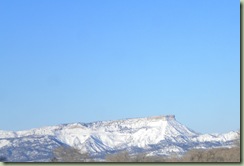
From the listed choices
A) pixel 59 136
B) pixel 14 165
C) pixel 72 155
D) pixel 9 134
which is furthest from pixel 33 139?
pixel 14 165

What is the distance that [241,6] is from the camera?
73.2 feet

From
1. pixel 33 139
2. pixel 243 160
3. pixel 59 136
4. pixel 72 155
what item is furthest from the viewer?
pixel 59 136

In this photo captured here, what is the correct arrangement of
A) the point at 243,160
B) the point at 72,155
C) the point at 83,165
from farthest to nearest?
the point at 72,155 < the point at 83,165 < the point at 243,160

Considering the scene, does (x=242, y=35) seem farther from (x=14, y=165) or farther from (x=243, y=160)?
(x=14, y=165)

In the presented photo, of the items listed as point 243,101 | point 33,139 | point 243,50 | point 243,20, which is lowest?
point 243,101

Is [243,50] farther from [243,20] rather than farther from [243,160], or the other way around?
[243,160]

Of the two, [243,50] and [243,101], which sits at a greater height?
[243,50]

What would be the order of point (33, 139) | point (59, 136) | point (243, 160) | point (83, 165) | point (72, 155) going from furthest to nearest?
point (59, 136) → point (33, 139) → point (72, 155) → point (83, 165) → point (243, 160)

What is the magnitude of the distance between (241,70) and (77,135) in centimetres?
17934

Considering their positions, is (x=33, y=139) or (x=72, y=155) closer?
(x=72, y=155)

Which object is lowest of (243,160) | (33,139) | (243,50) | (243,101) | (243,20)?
(243,160)

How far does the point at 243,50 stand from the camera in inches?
858

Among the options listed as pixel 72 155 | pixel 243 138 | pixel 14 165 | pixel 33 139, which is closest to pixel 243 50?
pixel 243 138

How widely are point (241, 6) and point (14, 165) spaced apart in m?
12.2
